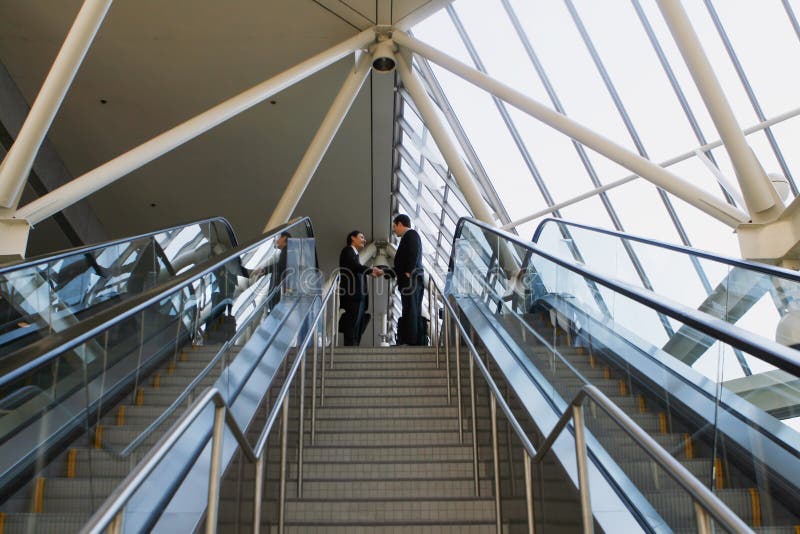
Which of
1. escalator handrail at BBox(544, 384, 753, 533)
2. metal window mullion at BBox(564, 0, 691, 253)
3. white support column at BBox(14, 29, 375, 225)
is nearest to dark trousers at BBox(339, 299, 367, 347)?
white support column at BBox(14, 29, 375, 225)

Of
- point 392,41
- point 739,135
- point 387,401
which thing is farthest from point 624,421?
point 392,41

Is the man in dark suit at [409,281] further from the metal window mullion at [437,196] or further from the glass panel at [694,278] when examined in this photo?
the metal window mullion at [437,196]

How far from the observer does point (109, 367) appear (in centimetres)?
332

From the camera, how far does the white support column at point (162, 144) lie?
981cm

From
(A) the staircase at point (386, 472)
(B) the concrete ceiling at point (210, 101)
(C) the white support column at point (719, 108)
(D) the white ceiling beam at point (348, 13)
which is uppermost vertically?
(D) the white ceiling beam at point (348, 13)

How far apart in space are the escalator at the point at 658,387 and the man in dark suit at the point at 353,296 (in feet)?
14.3

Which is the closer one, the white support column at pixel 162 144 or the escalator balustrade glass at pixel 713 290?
the escalator balustrade glass at pixel 713 290

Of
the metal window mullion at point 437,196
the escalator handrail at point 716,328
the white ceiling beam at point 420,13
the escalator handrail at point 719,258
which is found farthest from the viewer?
the metal window mullion at point 437,196

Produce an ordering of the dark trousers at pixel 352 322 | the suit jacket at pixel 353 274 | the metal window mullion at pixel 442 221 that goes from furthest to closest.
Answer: the metal window mullion at pixel 442 221, the suit jacket at pixel 353 274, the dark trousers at pixel 352 322

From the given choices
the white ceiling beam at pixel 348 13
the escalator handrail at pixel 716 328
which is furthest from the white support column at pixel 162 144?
the escalator handrail at pixel 716 328

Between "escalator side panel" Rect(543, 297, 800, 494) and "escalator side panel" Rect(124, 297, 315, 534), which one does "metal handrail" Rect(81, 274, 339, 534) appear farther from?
"escalator side panel" Rect(543, 297, 800, 494)

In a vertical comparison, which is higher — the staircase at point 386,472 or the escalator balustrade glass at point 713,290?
the escalator balustrade glass at point 713,290

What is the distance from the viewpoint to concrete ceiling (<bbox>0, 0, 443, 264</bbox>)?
13.5 meters

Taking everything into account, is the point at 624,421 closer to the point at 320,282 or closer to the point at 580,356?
the point at 580,356
